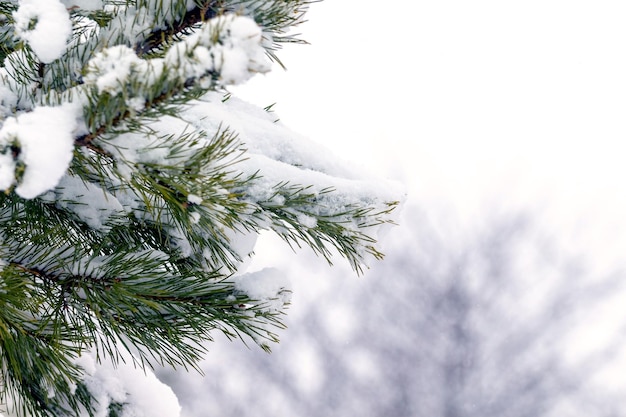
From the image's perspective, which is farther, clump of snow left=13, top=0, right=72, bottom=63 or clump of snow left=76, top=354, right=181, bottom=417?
clump of snow left=76, top=354, right=181, bottom=417

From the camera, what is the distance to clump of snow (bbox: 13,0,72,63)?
3.94 feet

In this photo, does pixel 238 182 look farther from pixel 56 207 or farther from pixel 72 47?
pixel 56 207

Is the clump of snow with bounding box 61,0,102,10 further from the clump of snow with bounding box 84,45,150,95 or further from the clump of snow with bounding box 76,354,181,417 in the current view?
the clump of snow with bounding box 76,354,181,417

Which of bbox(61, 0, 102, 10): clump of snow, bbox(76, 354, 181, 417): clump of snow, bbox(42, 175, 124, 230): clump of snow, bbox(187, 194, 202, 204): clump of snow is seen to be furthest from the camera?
bbox(76, 354, 181, 417): clump of snow

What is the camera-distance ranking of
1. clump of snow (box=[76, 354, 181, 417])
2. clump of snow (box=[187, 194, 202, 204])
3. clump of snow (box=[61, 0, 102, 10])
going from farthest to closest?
1. clump of snow (box=[76, 354, 181, 417])
2. clump of snow (box=[61, 0, 102, 10])
3. clump of snow (box=[187, 194, 202, 204])

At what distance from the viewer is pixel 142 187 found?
1346mm

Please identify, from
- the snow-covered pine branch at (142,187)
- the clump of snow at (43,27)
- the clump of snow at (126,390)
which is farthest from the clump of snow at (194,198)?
the clump of snow at (126,390)

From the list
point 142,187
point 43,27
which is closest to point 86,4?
point 43,27

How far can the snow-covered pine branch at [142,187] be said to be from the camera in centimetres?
105

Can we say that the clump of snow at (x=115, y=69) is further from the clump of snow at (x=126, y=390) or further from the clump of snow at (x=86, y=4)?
the clump of snow at (x=126, y=390)

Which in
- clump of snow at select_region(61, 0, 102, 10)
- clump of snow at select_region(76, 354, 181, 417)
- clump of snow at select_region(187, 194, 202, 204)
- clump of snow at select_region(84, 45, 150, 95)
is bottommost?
clump of snow at select_region(76, 354, 181, 417)

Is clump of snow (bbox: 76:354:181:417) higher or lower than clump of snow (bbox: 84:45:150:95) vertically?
lower

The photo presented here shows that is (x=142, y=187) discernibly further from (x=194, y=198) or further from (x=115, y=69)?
(x=115, y=69)

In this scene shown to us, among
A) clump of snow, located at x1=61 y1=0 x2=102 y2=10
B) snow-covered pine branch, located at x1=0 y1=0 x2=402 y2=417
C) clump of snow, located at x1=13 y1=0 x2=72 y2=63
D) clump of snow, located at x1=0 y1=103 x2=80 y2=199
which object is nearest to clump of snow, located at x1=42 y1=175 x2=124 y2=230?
snow-covered pine branch, located at x1=0 y1=0 x2=402 y2=417
